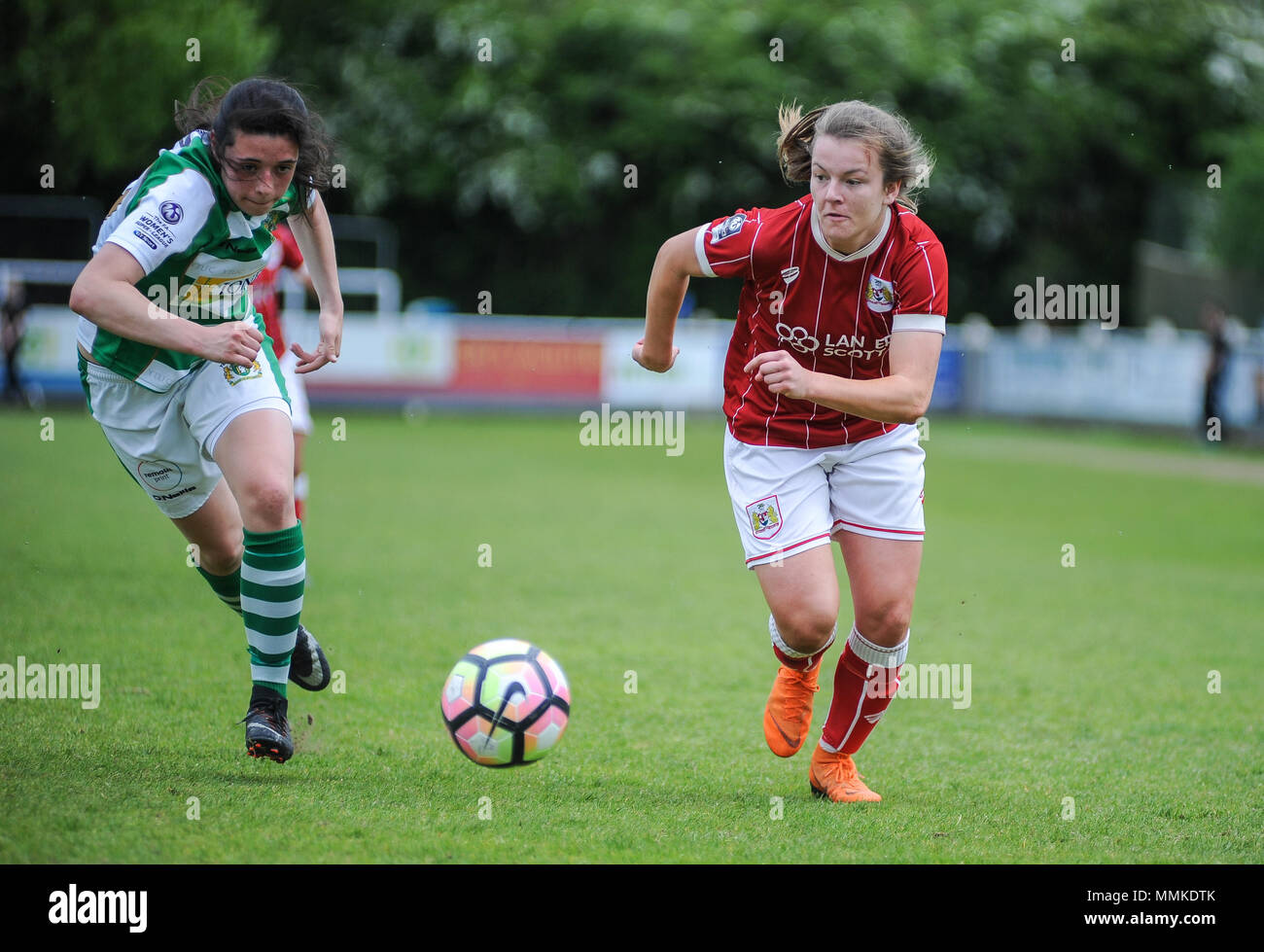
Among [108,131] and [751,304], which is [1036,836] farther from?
[108,131]

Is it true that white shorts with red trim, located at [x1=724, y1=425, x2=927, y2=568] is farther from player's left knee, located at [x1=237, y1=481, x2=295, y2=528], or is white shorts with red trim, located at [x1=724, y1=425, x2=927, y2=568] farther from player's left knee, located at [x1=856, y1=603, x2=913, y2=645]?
player's left knee, located at [x1=237, y1=481, x2=295, y2=528]

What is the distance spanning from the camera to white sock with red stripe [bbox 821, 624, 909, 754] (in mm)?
4711

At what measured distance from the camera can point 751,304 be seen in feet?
15.7

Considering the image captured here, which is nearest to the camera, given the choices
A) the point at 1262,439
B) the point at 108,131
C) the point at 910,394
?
the point at 910,394

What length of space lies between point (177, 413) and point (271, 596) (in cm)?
71

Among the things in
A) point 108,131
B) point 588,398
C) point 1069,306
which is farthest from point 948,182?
point 108,131

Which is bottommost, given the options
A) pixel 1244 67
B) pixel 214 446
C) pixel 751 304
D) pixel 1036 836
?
pixel 1036 836

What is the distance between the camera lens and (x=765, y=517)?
15.5ft

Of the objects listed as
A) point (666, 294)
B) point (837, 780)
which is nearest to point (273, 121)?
point (666, 294)

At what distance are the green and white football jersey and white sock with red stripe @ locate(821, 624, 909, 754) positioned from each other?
239 centimetres

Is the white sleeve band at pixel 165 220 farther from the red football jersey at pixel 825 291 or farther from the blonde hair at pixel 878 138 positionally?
the blonde hair at pixel 878 138

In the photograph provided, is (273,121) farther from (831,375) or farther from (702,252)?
(831,375)

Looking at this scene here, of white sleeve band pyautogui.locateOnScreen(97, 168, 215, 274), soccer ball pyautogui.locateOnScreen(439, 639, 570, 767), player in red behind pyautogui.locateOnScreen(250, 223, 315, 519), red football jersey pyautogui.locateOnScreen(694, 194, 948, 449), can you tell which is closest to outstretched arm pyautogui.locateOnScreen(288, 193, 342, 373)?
white sleeve band pyautogui.locateOnScreen(97, 168, 215, 274)
